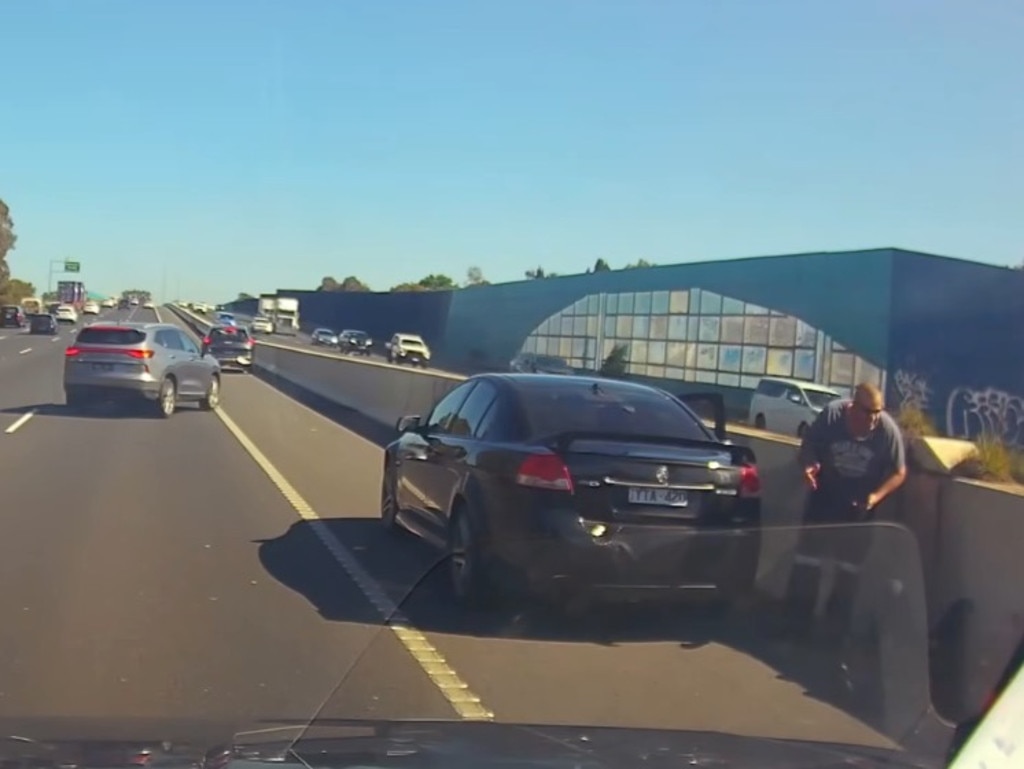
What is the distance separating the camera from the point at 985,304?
35406 mm

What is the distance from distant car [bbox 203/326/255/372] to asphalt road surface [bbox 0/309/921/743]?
101ft

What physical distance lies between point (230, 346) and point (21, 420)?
2189cm

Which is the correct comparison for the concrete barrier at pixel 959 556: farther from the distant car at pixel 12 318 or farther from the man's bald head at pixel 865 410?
the distant car at pixel 12 318

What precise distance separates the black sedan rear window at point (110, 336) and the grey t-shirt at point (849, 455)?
18.2 metres

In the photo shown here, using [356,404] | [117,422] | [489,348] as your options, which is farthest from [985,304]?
[489,348]

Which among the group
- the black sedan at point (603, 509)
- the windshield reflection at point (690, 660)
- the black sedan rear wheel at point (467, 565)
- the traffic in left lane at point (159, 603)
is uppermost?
the black sedan at point (603, 509)

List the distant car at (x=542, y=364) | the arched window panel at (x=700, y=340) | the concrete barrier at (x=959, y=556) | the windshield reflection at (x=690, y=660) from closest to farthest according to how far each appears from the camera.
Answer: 1. the windshield reflection at (x=690, y=660)
2. the concrete barrier at (x=959, y=556)
3. the arched window panel at (x=700, y=340)
4. the distant car at (x=542, y=364)

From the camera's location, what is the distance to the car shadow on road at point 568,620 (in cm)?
731

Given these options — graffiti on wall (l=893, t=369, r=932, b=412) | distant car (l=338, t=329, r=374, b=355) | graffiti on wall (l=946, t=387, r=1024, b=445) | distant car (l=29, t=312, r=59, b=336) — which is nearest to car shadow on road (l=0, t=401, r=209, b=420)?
graffiti on wall (l=893, t=369, r=932, b=412)

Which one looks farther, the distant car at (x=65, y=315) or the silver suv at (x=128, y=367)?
the distant car at (x=65, y=315)

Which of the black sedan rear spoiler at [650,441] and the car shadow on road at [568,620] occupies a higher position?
the black sedan rear spoiler at [650,441]

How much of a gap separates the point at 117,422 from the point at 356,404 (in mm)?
6475

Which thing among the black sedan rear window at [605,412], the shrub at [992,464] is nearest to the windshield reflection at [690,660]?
the black sedan rear window at [605,412]

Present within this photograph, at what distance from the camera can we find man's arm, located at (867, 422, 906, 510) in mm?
8250
